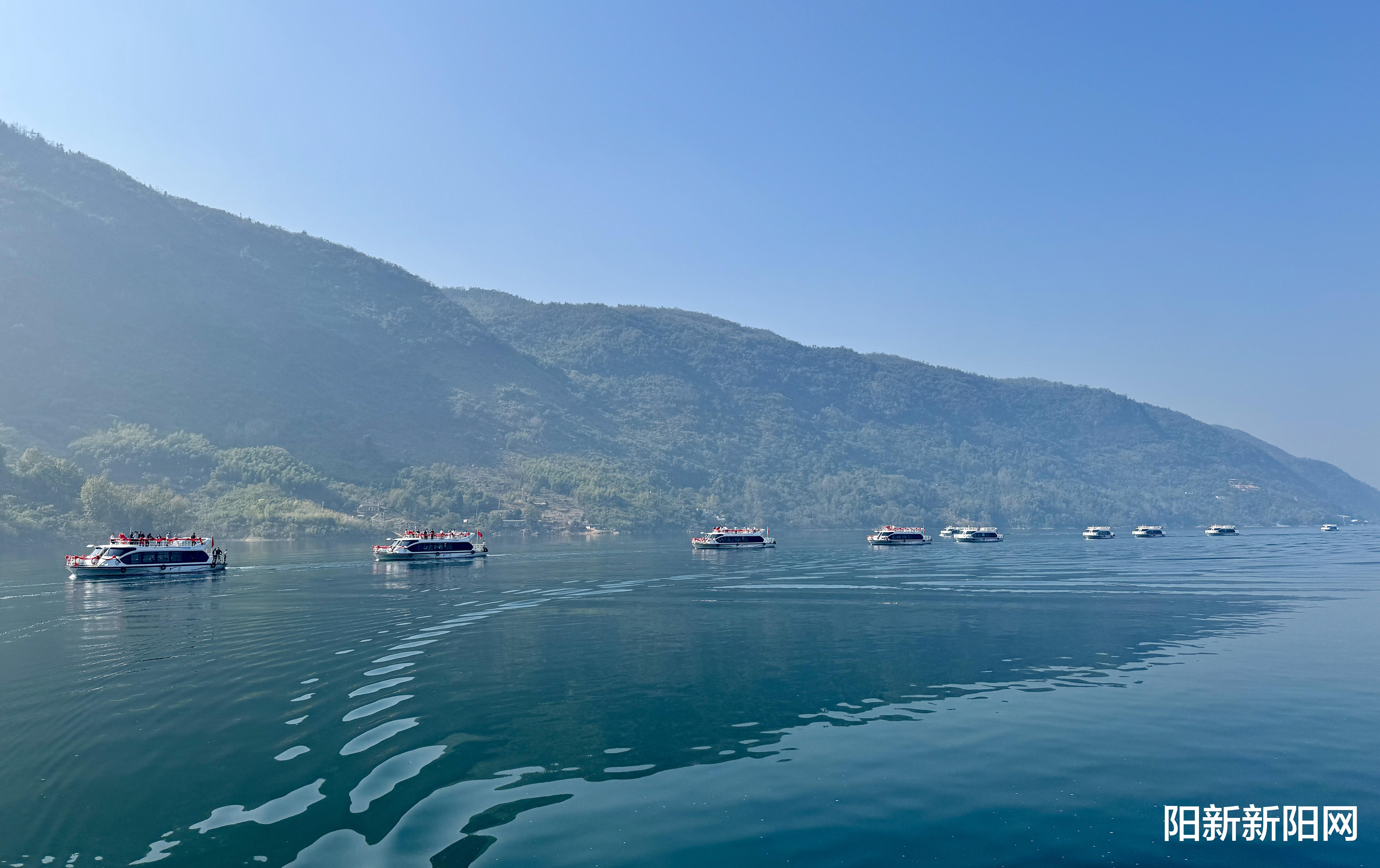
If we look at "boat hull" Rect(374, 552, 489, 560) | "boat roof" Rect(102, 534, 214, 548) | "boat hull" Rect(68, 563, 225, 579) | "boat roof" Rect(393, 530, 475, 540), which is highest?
"boat roof" Rect(102, 534, 214, 548)

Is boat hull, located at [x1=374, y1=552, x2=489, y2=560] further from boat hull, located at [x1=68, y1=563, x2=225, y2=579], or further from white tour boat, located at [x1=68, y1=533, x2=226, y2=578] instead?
boat hull, located at [x1=68, y1=563, x2=225, y2=579]

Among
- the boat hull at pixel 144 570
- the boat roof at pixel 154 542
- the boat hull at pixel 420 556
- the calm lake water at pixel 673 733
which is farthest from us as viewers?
the boat hull at pixel 420 556

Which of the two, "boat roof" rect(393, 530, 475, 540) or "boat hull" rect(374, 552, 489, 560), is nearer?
"boat hull" rect(374, 552, 489, 560)

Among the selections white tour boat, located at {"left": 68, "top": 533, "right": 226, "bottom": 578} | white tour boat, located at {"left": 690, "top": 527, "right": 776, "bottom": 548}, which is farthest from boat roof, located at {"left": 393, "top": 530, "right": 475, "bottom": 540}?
white tour boat, located at {"left": 690, "top": 527, "right": 776, "bottom": 548}

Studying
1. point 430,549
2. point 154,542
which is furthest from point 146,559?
point 430,549

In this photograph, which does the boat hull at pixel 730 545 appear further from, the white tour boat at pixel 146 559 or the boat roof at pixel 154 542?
the boat roof at pixel 154 542

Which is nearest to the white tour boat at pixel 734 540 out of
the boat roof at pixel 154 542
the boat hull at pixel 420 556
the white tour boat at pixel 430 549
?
the white tour boat at pixel 430 549

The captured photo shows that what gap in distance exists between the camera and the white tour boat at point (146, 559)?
108 m

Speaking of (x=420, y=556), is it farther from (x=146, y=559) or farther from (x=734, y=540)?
(x=734, y=540)

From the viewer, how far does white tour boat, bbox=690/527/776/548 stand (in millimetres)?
181875

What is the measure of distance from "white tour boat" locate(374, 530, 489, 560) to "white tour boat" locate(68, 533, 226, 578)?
91.4ft

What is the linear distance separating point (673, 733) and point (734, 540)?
15079 cm

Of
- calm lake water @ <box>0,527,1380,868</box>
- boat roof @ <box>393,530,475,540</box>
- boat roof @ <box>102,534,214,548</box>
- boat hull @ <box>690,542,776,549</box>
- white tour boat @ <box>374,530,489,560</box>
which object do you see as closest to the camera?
calm lake water @ <box>0,527,1380,868</box>

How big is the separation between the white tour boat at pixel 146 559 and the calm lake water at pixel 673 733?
34753mm
